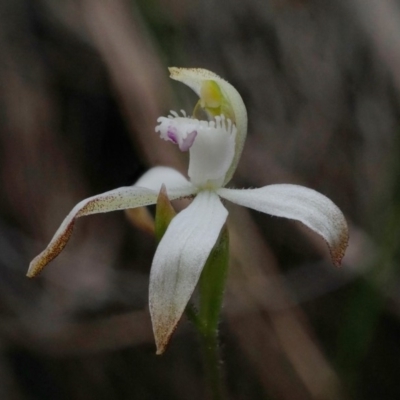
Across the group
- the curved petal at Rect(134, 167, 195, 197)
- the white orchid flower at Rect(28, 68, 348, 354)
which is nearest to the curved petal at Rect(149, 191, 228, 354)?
the white orchid flower at Rect(28, 68, 348, 354)

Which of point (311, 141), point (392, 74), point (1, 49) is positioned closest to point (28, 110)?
point (1, 49)

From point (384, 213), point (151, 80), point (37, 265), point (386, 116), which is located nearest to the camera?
point (37, 265)

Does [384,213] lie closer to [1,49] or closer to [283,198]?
[283,198]

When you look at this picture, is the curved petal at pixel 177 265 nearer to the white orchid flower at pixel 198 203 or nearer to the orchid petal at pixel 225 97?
the white orchid flower at pixel 198 203

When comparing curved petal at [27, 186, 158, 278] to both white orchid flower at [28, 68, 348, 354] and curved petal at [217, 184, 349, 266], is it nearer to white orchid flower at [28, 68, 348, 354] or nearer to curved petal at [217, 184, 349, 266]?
white orchid flower at [28, 68, 348, 354]

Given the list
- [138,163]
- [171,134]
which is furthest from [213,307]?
[138,163]

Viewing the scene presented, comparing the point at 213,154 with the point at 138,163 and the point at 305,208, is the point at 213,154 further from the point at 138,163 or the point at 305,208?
the point at 138,163

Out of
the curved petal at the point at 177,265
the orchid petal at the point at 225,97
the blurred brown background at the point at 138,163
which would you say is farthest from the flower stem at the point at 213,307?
the blurred brown background at the point at 138,163
